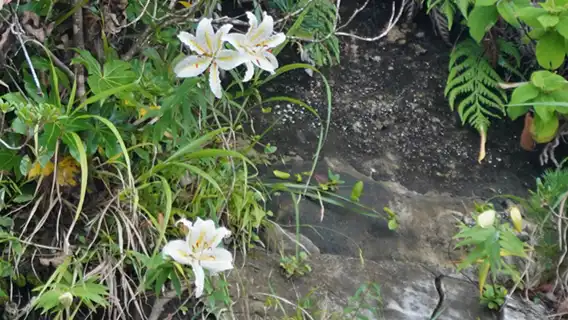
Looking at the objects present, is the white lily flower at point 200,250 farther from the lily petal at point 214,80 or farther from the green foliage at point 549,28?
the green foliage at point 549,28

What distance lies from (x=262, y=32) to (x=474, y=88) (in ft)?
4.83

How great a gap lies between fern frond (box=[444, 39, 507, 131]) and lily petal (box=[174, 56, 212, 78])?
1479mm

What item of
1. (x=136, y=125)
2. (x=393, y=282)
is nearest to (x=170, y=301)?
(x=136, y=125)

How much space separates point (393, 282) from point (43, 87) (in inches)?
44.8

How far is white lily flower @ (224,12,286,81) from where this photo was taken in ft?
4.53

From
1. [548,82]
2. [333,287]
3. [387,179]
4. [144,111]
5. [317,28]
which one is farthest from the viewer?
[317,28]

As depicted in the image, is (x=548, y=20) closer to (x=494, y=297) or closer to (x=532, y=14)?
(x=532, y=14)

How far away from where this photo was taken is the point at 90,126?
1.49 metres

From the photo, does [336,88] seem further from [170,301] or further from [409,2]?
[170,301]

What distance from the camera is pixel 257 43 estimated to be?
55.7 inches

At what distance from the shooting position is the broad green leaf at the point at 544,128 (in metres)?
2.42

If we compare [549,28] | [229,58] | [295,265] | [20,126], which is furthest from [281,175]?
[549,28]

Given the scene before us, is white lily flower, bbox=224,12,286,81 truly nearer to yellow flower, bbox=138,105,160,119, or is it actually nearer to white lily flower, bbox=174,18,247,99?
white lily flower, bbox=174,18,247,99

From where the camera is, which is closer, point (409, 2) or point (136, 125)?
point (136, 125)
